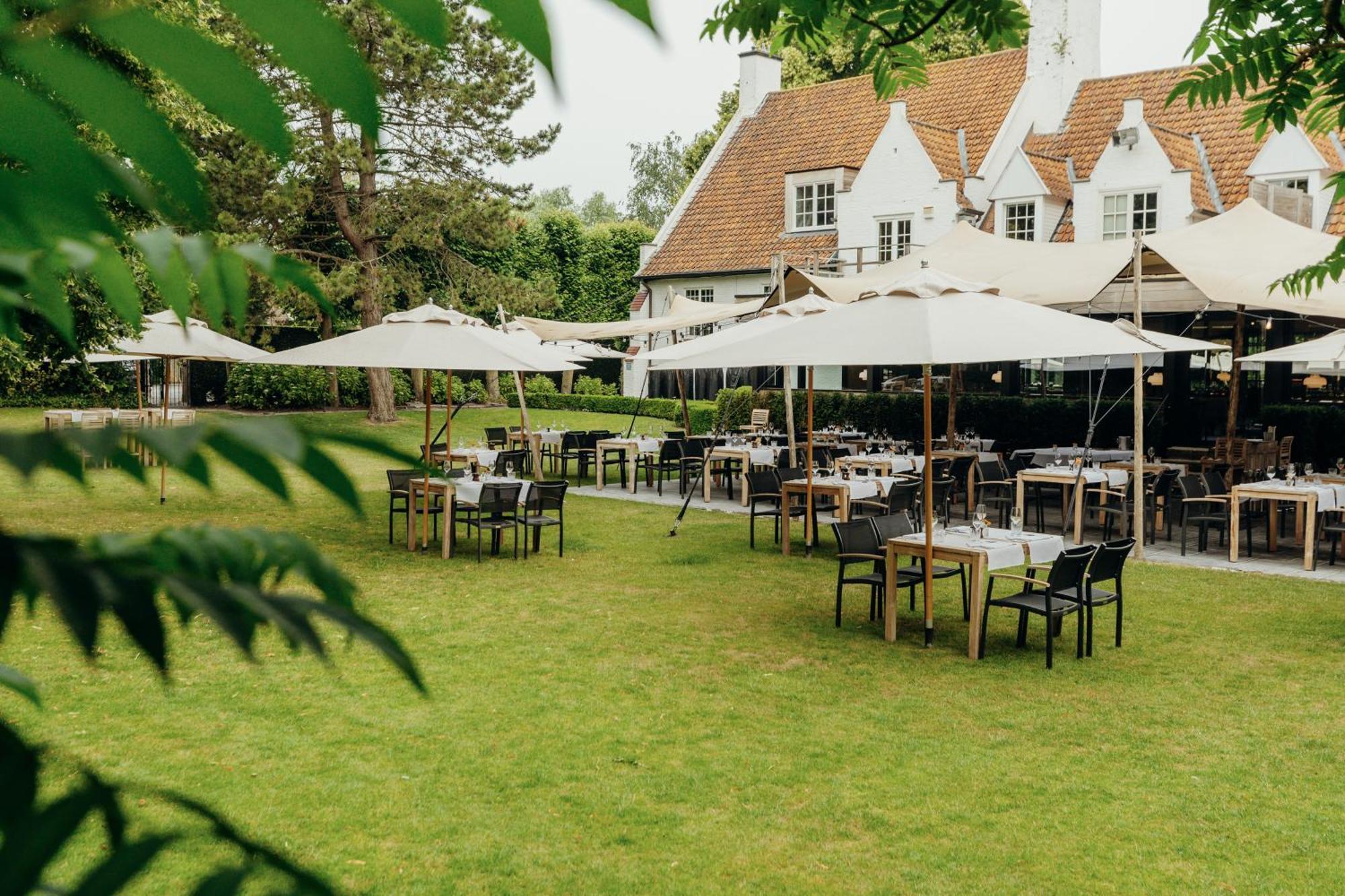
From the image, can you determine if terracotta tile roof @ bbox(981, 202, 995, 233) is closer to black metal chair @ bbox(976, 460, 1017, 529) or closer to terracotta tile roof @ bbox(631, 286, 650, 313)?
terracotta tile roof @ bbox(631, 286, 650, 313)

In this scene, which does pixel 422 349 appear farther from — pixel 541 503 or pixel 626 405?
pixel 626 405

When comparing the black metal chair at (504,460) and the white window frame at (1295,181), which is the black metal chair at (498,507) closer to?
the black metal chair at (504,460)

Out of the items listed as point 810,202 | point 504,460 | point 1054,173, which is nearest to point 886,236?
point 810,202

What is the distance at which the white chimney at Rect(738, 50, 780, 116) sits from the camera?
3900cm

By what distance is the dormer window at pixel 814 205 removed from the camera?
111 feet

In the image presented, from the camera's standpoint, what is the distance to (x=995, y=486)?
61.1ft

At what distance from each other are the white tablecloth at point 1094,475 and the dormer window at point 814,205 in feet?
58.3

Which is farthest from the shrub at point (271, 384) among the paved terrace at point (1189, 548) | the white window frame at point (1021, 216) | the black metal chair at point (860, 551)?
the black metal chair at point (860, 551)

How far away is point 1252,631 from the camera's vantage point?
11.0m

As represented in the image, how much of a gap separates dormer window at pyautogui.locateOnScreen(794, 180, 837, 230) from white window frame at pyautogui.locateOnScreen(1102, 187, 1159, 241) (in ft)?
26.3

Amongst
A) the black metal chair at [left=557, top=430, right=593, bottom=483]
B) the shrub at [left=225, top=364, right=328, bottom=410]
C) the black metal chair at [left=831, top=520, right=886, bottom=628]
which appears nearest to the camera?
the black metal chair at [left=831, top=520, right=886, bottom=628]

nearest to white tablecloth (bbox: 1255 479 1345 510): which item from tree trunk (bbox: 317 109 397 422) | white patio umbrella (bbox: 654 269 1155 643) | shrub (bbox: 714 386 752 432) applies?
white patio umbrella (bbox: 654 269 1155 643)

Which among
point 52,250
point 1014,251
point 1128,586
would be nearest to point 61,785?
point 52,250

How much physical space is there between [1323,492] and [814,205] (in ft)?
69.7
